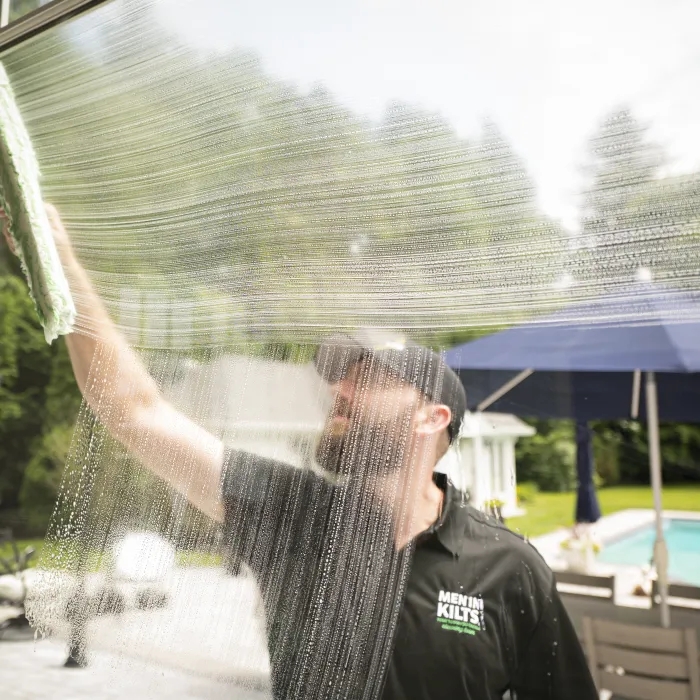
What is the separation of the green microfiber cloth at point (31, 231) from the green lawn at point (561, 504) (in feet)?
2.69

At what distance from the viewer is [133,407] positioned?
985 mm

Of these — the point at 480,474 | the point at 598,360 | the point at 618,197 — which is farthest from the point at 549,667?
the point at 618,197

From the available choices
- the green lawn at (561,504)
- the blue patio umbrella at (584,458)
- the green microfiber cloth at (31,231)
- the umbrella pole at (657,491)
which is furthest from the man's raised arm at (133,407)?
the umbrella pole at (657,491)

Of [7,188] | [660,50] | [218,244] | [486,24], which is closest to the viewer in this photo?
[660,50]

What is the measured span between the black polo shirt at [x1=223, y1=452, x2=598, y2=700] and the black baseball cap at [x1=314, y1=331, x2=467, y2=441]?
0.09 m

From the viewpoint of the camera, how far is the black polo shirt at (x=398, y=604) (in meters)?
0.67

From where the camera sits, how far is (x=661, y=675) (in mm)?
782

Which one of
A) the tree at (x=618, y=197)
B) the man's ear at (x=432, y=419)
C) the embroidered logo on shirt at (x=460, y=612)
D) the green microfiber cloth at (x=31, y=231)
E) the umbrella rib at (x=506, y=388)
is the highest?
the green microfiber cloth at (x=31, y=231)

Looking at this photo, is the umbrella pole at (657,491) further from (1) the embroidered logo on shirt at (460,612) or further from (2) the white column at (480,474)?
(1) the embroidered logo on shirt at (460,612)

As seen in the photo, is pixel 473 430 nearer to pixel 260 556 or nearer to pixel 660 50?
pixel 260 556

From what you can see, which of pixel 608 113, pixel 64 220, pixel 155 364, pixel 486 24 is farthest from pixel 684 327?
pixel 64 220

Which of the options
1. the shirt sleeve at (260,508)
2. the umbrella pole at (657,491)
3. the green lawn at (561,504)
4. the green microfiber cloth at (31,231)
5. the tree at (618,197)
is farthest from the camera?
the green microfiber cloth at (31,231)

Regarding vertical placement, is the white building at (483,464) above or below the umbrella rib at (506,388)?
below

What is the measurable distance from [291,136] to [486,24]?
0.29 metres
